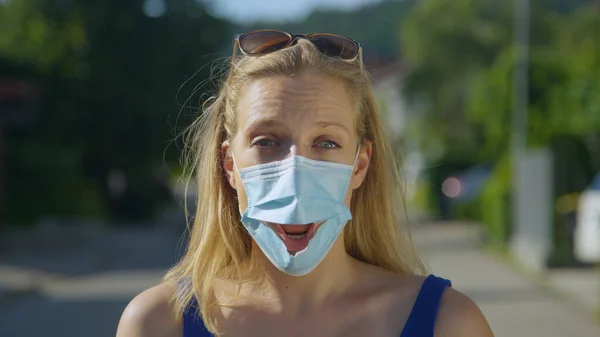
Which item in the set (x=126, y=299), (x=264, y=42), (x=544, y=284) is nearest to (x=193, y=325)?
(x=264, y=42)

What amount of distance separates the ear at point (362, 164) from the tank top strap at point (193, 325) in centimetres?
49

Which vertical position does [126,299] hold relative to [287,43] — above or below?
below

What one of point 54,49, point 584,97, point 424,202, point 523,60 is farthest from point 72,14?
point 584,97

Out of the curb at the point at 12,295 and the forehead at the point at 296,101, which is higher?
the forehead at the point at 296,101

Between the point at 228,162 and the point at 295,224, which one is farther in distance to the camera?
the point at 228,162

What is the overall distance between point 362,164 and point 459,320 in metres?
0.50

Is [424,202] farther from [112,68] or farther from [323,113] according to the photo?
[323,113]

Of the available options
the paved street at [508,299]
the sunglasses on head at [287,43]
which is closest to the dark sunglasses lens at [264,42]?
the sunglasses on head at [287,43]

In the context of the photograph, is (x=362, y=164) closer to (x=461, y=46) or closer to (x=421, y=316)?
(x=421, y=316)

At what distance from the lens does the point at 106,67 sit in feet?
117

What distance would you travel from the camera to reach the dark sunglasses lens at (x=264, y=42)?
2.52m

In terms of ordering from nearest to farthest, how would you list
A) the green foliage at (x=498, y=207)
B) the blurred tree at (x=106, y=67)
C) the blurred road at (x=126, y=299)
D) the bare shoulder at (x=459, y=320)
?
the bare shoulder at (x=459, y=320) → the blurred road at (x=126, y=299) → the green foliage at (x=498, y=207) → the blurred tree at (x=106, y=67)

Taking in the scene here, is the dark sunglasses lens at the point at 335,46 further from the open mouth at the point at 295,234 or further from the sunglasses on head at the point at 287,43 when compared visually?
the open mouth at the point at 295,234

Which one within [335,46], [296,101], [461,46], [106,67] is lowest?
[296,101]
